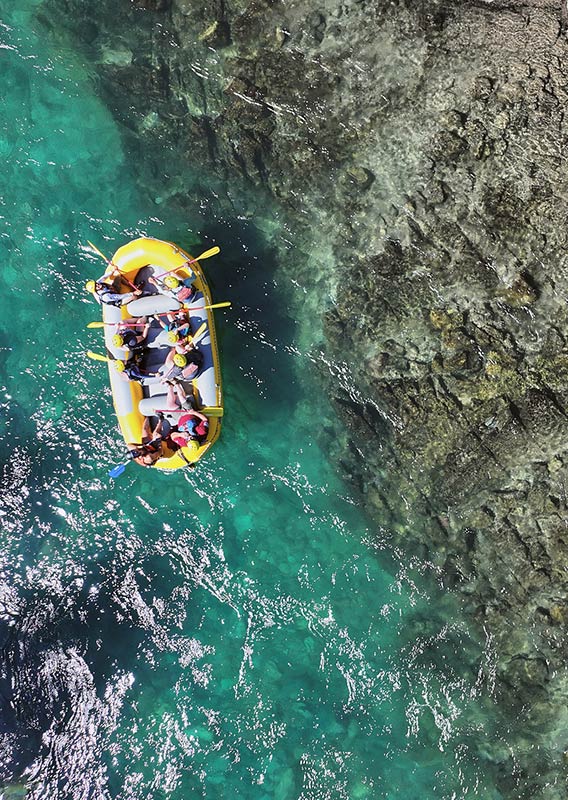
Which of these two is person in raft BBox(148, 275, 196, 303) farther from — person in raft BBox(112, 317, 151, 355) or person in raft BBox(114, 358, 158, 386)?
person in raft BBox(114, 358, 158, 386)

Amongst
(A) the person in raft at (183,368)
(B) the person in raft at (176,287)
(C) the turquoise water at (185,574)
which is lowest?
(C) the turquoise water at (185,574)

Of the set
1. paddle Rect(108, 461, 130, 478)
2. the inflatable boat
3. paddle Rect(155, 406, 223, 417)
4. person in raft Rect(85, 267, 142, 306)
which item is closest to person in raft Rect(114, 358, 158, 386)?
the inflatable boat

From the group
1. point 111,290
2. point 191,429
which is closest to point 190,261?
point 111,290

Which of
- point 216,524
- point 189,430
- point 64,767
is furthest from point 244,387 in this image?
point 64,767

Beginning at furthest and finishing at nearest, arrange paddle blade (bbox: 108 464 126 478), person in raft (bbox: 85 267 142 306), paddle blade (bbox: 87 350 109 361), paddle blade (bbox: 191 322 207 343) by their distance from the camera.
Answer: paddle blade (bbox: 108 464 126 478) → paddle blade (bbox: 87 350 109 361) → paddle blade (bbox: 191 322 207 343) → person in raft (bbox: 85 267 142 306)

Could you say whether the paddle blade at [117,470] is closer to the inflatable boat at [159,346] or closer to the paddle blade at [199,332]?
the inflatable boat at [159,346]

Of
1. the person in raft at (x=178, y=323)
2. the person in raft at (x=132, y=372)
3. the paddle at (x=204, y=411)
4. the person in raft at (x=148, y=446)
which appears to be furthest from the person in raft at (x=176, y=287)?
the person in raft at (x=148, y=446)

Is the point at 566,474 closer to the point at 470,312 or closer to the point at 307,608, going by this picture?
the point at 470,312

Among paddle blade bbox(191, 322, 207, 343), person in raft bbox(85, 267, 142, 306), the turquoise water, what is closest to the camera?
person in raft bbox(85, 267, 142, 306)
